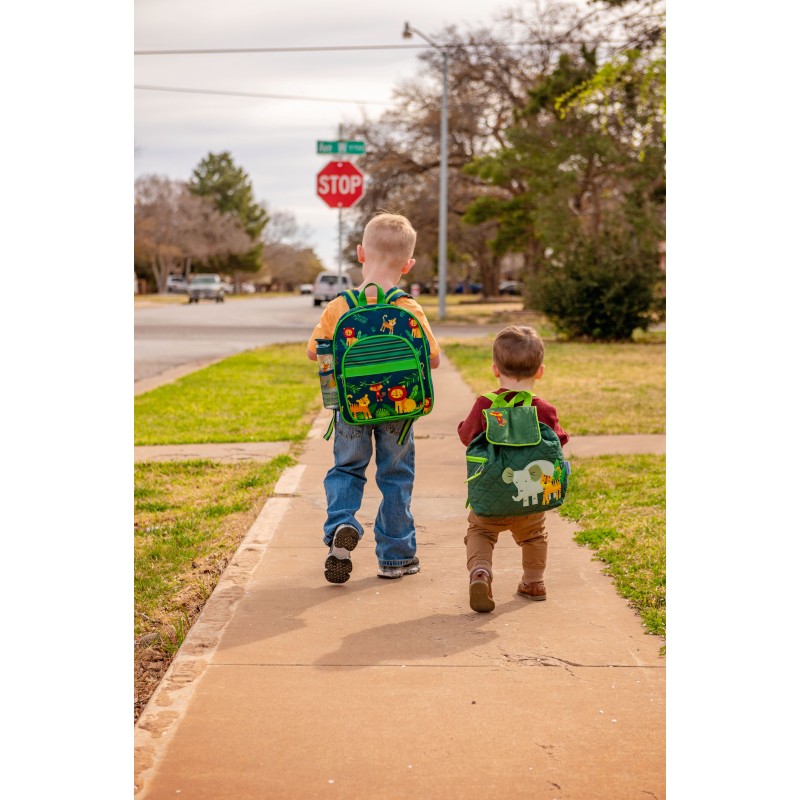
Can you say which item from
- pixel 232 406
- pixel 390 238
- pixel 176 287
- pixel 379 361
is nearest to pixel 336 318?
pixel 379 361

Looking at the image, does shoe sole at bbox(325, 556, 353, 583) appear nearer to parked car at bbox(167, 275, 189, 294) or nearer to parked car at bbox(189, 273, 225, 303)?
parked car at bbox(189, 273, 225, 303)

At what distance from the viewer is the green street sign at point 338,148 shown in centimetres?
1653

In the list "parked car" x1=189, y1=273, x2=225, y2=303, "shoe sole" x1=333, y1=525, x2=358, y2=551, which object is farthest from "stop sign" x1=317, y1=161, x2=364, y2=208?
"parked car" x1=189, y1=273, x2=225, y2=303

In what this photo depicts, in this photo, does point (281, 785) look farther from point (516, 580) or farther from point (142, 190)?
point (142, 190)

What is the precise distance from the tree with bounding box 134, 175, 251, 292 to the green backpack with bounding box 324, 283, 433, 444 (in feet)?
242

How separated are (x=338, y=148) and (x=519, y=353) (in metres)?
12.9

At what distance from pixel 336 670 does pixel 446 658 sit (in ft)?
1.28

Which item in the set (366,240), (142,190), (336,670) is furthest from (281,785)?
(142,190)

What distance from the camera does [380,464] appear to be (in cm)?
479

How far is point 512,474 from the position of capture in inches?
167

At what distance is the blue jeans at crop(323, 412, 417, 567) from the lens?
4.70 m

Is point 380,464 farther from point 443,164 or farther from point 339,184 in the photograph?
point 443,164

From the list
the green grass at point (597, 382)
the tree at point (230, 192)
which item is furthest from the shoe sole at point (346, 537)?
the tree at point (230, 192)

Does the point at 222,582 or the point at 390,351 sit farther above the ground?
the point at 390,351
